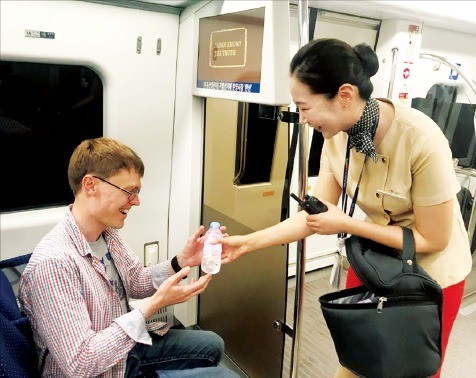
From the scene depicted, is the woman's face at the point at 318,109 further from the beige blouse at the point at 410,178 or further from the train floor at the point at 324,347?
the train floor at the point at 324,347

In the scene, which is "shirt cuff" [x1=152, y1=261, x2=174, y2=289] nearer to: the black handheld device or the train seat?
the train seat

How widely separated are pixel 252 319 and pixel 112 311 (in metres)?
1.06

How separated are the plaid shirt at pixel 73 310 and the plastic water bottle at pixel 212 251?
0.43m

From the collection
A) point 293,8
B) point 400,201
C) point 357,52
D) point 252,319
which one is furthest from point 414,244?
point 293,8

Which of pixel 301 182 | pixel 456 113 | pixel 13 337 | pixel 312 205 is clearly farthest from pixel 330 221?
pixel 456 113

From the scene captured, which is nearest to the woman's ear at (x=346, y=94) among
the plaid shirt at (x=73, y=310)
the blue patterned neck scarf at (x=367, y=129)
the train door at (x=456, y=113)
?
the blue patterned neck scarf at (x=367, y=129)

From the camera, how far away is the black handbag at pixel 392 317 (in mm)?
1615

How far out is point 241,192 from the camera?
2.66m

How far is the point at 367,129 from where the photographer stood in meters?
1.59

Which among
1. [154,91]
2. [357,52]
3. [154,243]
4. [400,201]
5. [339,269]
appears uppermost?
[357,52]

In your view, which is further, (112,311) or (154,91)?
(154,91)

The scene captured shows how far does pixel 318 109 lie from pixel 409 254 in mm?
665

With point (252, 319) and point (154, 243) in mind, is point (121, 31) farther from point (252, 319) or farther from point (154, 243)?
point (252, 319)

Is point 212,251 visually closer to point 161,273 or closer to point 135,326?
point 161,273
